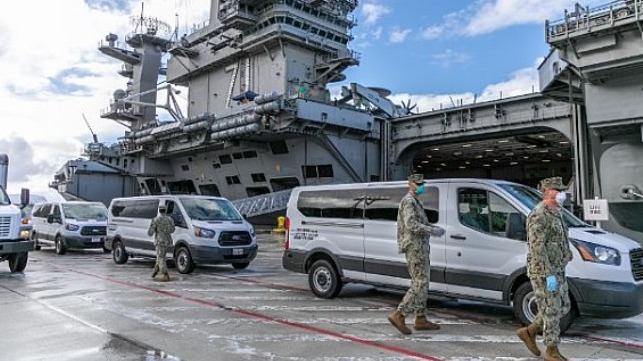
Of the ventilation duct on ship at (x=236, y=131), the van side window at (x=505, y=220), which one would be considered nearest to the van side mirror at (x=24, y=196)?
the van side window at (x=505, y=220)

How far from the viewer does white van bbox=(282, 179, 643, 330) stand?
6.17 metres

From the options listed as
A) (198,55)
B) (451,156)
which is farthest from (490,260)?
(198,55)

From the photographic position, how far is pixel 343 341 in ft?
19.6

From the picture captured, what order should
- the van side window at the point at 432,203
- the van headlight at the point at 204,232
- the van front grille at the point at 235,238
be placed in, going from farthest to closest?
the van front grille at the point at 235,238, the van headlight at the point at 204,232, the van side window at the point at 432,203

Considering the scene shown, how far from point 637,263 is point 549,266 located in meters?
2.23

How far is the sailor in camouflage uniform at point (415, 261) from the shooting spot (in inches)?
246

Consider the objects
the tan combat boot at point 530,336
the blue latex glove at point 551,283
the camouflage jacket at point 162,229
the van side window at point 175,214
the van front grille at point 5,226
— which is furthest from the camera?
the van side window at point 175,214

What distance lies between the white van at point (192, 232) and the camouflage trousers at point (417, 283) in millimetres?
7092

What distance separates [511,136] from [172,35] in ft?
145

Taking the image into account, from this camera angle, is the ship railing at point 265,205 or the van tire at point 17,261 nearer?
the van tire at point 17,261

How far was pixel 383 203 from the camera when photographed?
8406 mm

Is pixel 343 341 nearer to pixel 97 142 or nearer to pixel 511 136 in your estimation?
pixel 511 136

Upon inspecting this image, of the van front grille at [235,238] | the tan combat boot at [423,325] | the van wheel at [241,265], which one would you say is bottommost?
the tan combat boot at [423,325]

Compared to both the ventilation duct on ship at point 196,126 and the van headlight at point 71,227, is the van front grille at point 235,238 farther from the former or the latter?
the ventilation duct on ship at point 196,126
